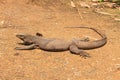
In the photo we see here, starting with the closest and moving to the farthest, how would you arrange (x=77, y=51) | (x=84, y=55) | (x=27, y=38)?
(x=84, y=55)
(x=77, y=51)
(x=27, y=38)

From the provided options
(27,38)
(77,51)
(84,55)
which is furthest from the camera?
(27,38)

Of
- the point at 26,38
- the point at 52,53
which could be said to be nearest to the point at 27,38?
the point at 26,38

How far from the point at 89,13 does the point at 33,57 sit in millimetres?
3643

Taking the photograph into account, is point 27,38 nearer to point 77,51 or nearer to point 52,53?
point 52,53

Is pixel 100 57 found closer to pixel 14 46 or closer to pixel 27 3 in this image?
pixel 14 46

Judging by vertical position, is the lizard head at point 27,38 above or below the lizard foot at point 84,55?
above

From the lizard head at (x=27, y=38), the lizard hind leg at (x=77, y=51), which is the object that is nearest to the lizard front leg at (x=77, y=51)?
the lizard hind leg at (x=77, y=51)

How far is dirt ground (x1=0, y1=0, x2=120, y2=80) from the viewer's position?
20.9 ft

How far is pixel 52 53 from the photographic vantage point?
23.6ft

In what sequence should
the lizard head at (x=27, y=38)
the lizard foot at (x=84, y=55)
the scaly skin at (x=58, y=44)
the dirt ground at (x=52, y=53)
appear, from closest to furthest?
the dirt ground at (x=52, y=53)
the lizard foot at (x=84, y=55)
the scaly skin at (x=58, y=44)
the lizard head at (x=27, y=38)

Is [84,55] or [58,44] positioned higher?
[58,44]

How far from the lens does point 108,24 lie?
923cm

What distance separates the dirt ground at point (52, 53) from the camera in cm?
636

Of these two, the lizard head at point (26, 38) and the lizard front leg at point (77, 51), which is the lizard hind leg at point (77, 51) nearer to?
the lizard front leg at point (77, 51)
